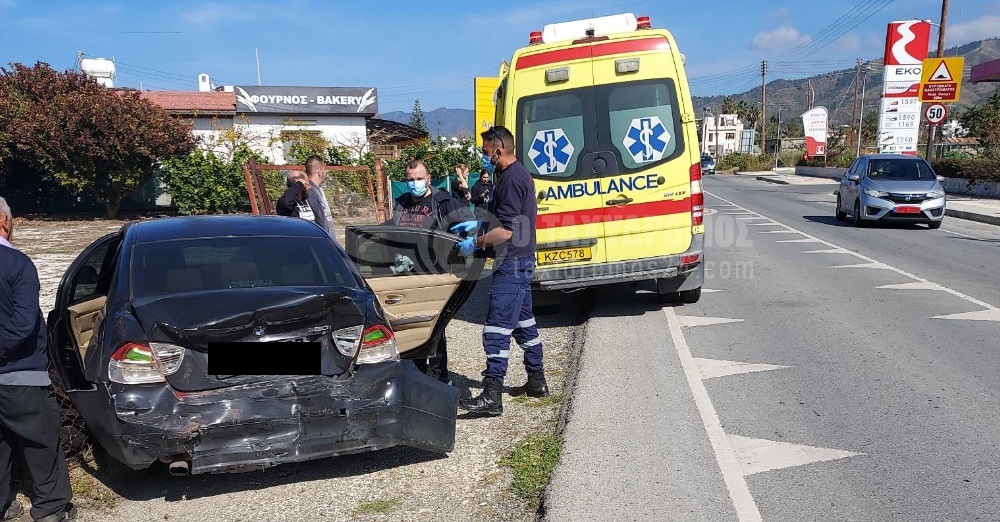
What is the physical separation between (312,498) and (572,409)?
1889 mm

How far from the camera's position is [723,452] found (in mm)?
4297

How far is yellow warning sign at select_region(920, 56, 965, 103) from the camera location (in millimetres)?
25469

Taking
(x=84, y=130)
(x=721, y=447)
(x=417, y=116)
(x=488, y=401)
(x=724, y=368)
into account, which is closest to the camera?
(x=721, y=447)

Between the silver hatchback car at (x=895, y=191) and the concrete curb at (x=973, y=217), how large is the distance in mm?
2440

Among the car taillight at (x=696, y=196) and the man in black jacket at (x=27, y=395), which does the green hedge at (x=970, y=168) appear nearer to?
the car taillight at (x=696, y=196)

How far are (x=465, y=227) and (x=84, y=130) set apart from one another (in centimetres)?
1899

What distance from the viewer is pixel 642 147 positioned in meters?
7.76

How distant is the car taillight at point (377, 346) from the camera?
4043 millimetres

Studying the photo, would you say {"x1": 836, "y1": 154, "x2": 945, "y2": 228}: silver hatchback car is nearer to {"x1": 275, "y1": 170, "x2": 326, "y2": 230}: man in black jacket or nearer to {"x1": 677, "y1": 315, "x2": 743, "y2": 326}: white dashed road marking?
{"x1": 677, "y1": 315, "x2": 743, "y2": 326}: white dashed road marking

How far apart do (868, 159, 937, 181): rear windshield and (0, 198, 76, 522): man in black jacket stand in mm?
17138

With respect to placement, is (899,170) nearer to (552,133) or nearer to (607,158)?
(607,158)

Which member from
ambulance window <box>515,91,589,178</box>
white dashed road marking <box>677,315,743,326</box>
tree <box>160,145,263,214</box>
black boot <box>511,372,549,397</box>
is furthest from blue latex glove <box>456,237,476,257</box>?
tree <box>160,145,263,214</box>

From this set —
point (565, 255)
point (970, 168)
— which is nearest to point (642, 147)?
point (565, 255)

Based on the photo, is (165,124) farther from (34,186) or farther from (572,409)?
(572,409)
